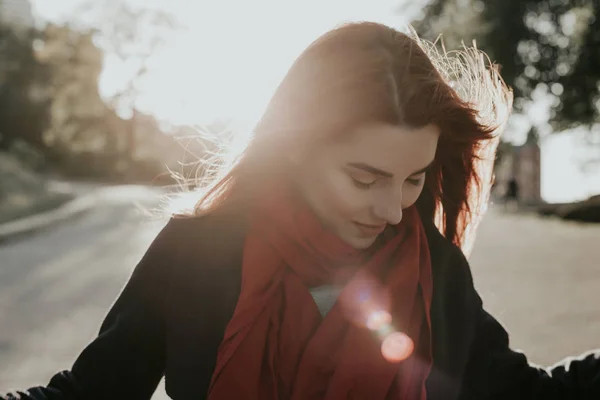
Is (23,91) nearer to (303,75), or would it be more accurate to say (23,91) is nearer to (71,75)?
(71,75)

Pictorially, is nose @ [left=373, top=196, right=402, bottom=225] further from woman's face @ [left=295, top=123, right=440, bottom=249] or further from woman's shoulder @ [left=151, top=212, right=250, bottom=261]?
woman's shoulder @ [left=151, top=212, right=250, bottom=261]

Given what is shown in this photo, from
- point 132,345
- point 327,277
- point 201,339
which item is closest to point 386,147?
point 327,277

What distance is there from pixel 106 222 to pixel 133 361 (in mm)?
16919

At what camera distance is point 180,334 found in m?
1.85

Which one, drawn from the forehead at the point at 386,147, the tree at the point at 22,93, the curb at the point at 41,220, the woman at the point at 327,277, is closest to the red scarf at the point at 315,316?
the woman at the point at 327,277

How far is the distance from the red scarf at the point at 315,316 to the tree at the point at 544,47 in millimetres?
28509

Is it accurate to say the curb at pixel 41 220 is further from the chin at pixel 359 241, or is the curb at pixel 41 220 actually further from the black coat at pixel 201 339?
the chin at pixel 359 241

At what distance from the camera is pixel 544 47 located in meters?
30.9

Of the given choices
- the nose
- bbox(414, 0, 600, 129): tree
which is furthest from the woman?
bbox(414, 0, 600, 129): tree

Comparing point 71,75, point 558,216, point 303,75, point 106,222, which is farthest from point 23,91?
point 303,75

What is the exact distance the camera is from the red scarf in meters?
1.83

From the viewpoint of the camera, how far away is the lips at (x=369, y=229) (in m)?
1.90

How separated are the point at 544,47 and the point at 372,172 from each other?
31.0m

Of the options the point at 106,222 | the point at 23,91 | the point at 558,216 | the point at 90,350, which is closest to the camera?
the point at 90,350
